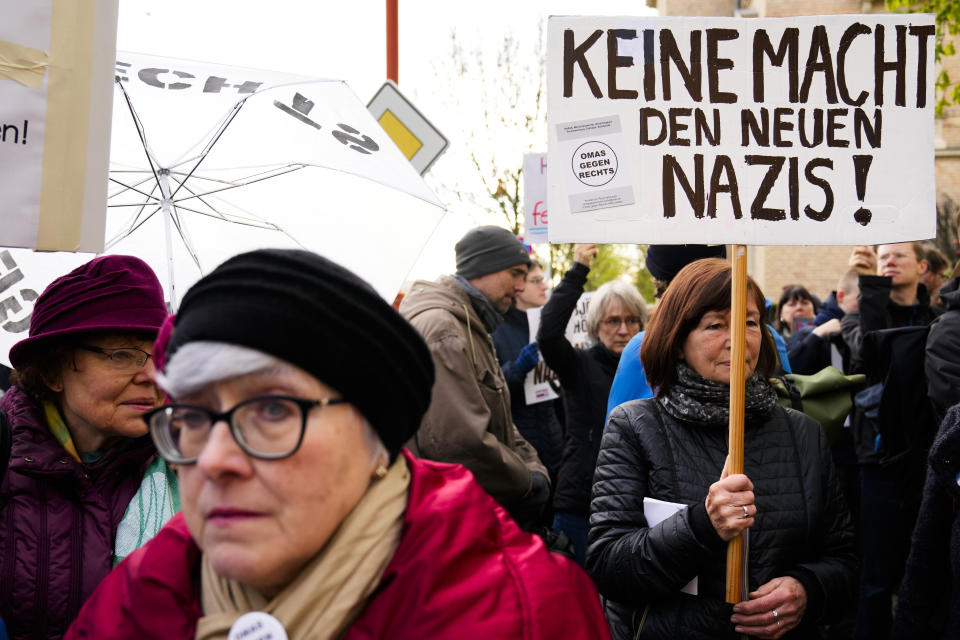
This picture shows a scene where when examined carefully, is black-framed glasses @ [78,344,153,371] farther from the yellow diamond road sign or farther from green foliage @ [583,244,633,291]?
green foliage @ [583,244,633,291]

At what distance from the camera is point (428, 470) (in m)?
1.69

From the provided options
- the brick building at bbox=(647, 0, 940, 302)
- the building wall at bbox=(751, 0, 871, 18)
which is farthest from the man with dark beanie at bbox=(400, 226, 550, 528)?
the building wall at bbox=(751, 0, 871, 18)

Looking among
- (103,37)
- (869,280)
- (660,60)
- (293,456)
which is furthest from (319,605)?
(869,280)

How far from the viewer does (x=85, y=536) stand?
233 cm

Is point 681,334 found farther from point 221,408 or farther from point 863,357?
point 863,357

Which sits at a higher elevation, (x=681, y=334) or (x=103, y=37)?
(x=103, y=37)

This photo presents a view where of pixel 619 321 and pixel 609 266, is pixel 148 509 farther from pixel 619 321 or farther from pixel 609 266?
pixel 609 266

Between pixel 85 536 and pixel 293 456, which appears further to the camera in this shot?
pixel 85 536

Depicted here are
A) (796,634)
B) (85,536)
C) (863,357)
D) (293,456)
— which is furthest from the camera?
(863,357)

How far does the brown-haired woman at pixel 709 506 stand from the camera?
2652 millimetres

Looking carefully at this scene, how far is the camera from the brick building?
24125 mm

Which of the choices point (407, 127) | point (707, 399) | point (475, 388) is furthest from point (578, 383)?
point (707, 399)

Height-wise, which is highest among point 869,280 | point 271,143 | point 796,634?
point 271,143

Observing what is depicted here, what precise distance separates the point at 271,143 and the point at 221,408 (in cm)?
238
